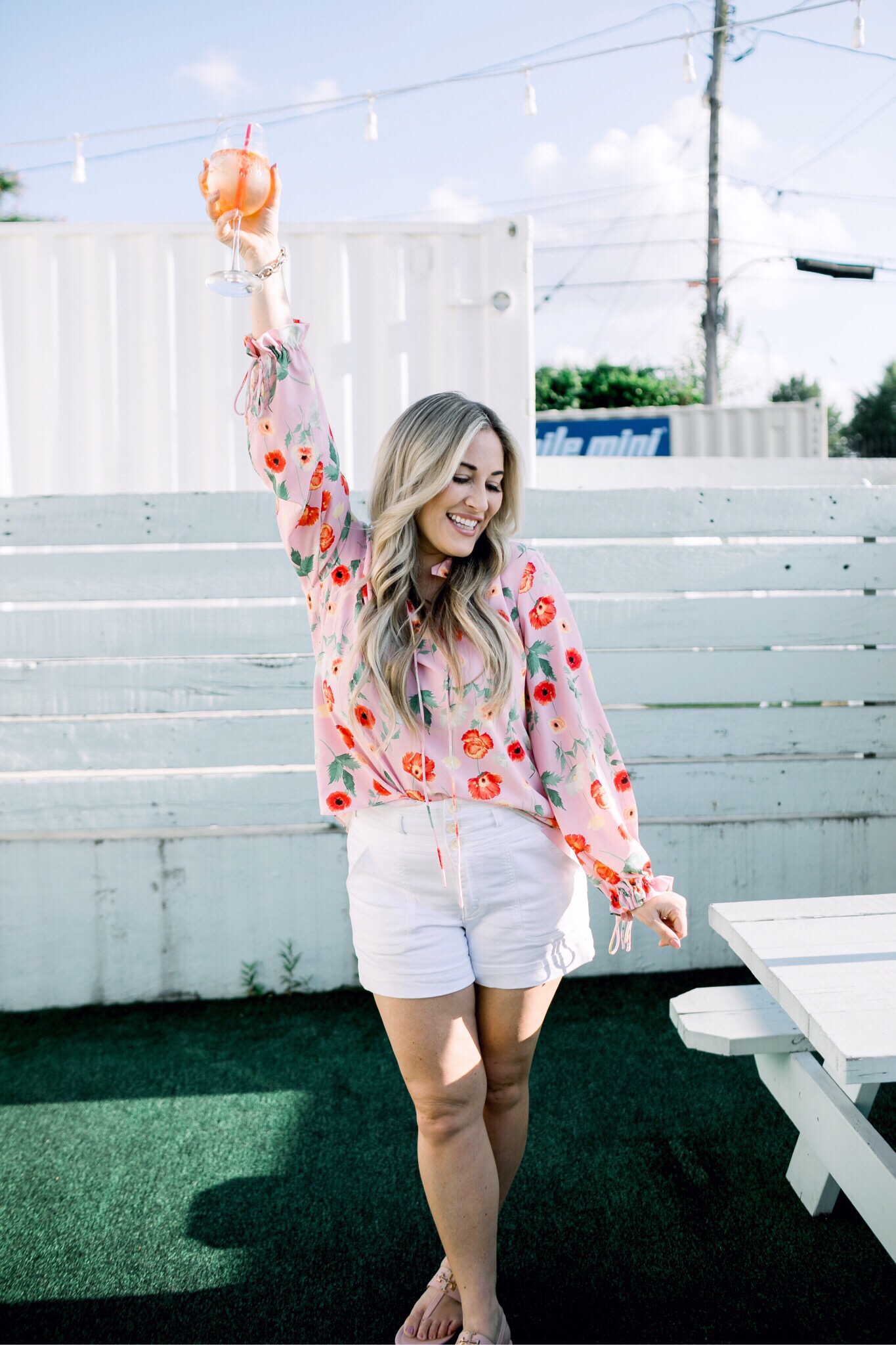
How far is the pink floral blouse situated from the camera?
1.66m

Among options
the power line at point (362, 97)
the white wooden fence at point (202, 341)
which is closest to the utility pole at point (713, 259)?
the power line at point (362, 97)

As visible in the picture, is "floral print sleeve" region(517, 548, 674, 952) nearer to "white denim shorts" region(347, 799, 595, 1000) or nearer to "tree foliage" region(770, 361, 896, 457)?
"white denim shorts" region(347, 799, 595, 1000)

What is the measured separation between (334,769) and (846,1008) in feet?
3.01

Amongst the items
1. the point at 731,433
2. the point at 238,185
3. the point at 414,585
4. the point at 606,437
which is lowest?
the point at 414,585

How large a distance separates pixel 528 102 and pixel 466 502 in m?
11.7

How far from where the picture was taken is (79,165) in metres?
11.3

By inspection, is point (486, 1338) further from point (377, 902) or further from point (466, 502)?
point (466, 502)

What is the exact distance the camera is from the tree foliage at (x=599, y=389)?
26.6 m

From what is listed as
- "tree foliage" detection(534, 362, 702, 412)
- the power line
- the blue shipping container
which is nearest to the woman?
the power line

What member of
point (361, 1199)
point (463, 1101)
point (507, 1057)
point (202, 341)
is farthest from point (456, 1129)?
point (202, 341)

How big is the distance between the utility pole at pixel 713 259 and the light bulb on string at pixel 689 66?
4.70 meters

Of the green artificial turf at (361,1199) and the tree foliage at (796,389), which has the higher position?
the tree foliage at (796,389)

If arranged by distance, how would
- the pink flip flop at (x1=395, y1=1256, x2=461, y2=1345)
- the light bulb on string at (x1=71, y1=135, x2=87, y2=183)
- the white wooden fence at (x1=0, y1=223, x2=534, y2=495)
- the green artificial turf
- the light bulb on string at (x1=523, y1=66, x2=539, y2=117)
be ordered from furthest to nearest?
1. the light bulb on string at (x1=523, y1=66, x2=539, y2=117)
2. the light bulb on string at (x1=71, y1=135, x2=87, y2=183)
3. the white wooden fence at (x1=0, y1=223, x2=534, y2=495)
4. the green artificial turf
5. the pink flip flop at (x1=395, y1=1256, x2=461, y2=1345)

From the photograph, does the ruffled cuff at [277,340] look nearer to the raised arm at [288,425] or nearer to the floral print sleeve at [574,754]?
the raised arm at [288,425]
